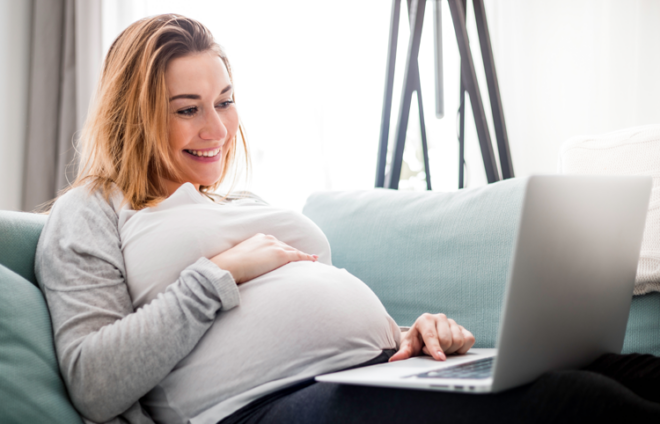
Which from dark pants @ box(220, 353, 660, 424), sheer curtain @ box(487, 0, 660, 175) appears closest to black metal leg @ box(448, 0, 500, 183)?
sheer curtain @ box(487, 0, 660, 175)

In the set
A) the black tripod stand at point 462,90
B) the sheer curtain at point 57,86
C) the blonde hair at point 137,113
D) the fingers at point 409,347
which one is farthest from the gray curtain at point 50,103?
the fingers at point 409,347

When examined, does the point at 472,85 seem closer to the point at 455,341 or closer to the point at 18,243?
the point at 455,341

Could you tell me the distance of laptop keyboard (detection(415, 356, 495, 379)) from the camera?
55 centimetres

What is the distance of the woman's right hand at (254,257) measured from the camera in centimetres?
83

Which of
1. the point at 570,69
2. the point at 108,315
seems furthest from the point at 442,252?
the point at 570,69

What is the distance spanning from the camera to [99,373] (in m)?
0.71

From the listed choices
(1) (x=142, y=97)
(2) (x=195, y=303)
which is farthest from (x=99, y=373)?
(1) (x=142, y=97)

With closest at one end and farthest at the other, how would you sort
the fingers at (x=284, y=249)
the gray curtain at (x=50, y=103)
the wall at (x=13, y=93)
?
the fingers at (x=284, y=249)
the wall at (x=13, y=93)
the gray curtain at (x=50, y=103)

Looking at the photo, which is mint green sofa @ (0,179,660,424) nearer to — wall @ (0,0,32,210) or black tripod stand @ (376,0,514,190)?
black tripod stand @ (376,0,514,190)

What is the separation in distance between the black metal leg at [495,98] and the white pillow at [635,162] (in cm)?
42

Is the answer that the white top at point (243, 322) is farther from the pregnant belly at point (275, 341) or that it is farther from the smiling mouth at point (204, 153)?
the smiling mouth at point (204, 153)

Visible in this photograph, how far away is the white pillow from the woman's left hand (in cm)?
41

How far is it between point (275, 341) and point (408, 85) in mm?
1161

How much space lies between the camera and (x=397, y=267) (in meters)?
1.18
